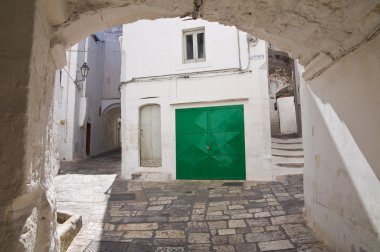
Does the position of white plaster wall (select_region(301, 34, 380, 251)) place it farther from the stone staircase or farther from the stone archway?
the stone staircase

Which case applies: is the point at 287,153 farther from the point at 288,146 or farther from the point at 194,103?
the point at 194,103

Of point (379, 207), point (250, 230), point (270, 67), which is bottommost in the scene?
point (250, 230)

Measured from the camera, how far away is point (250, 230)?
13.0 feet

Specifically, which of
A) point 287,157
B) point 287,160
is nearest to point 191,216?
point 287,160

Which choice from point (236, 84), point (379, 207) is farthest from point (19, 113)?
point (236, 84)

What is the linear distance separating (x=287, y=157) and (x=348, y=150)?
281 inches

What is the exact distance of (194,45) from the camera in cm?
882

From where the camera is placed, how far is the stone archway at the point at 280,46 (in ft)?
4.46

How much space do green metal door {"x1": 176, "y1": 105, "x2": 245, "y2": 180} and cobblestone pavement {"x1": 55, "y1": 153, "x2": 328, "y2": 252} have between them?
2.39ft

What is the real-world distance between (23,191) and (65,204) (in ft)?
15.5

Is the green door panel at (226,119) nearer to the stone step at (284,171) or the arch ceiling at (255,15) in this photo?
the stone step at (284,171)

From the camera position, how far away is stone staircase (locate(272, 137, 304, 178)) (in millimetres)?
8386

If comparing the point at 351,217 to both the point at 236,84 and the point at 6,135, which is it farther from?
the point at 236,84

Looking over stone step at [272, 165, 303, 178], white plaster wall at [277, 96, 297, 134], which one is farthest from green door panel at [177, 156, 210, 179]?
white plaster wall at [277, 96, 297, 134]
